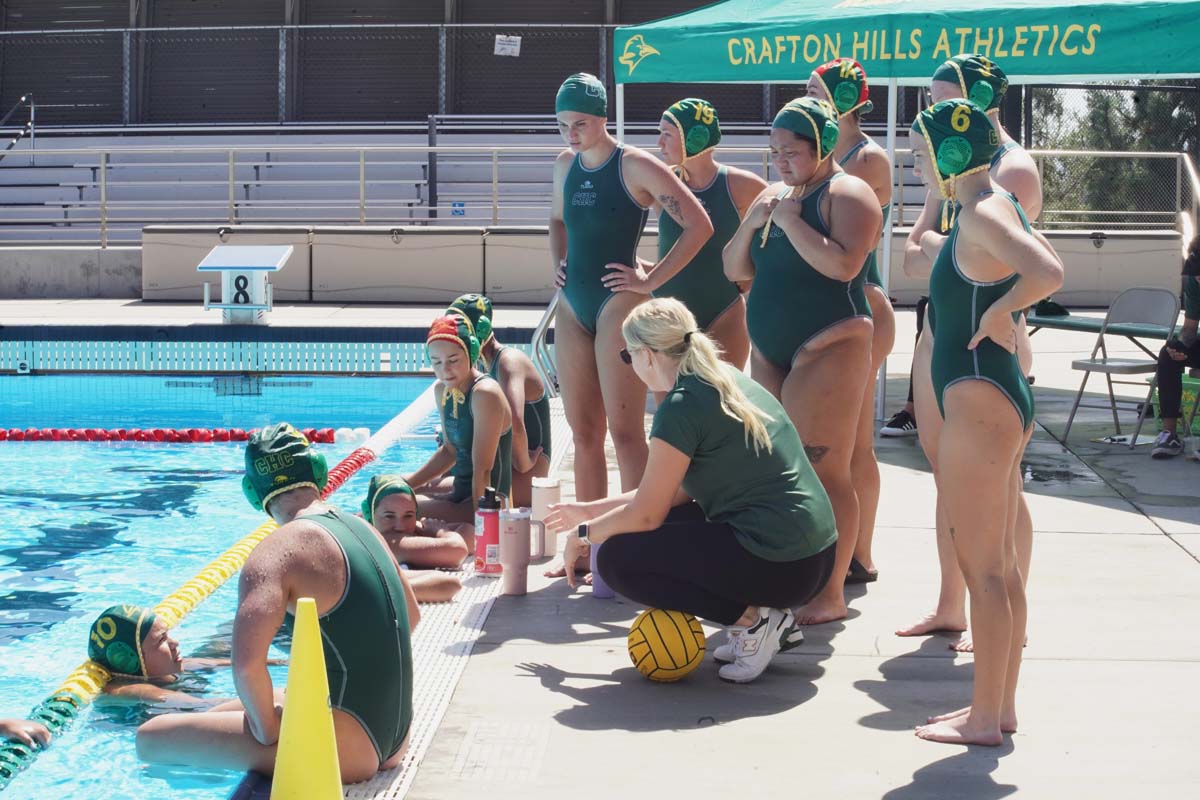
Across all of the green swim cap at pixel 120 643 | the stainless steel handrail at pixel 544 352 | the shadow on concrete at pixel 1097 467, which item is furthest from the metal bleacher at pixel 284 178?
the green swim cap at pixel 120 643

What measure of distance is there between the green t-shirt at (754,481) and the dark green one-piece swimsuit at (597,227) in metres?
1.40

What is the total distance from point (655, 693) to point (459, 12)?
22.5m

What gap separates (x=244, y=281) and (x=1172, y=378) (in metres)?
9.55

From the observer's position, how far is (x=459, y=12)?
82.9ft

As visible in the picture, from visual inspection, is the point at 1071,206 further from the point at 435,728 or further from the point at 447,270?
the point at 435,728

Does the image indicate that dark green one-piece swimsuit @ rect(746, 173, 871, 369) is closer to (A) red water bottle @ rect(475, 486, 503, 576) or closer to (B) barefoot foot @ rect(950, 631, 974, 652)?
(B) barefoot foot @ rect(950, 631, 974, 652)

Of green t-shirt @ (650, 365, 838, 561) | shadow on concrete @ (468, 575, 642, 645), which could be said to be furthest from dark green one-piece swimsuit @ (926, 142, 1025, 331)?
shadow on concrete @ (468, 575, 642, 645)

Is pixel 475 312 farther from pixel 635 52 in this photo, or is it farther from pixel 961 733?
pixel 635 52

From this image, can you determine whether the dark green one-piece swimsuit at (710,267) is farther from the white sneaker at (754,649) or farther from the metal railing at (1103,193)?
the metal railing at (1103,193)

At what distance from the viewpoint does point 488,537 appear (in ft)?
18.8

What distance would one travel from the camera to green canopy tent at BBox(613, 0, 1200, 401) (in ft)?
26.9

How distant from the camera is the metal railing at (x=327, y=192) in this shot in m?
18.9

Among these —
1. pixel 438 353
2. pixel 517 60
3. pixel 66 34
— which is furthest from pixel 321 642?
pixel 66 34

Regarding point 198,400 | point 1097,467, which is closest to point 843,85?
point 1097,467
